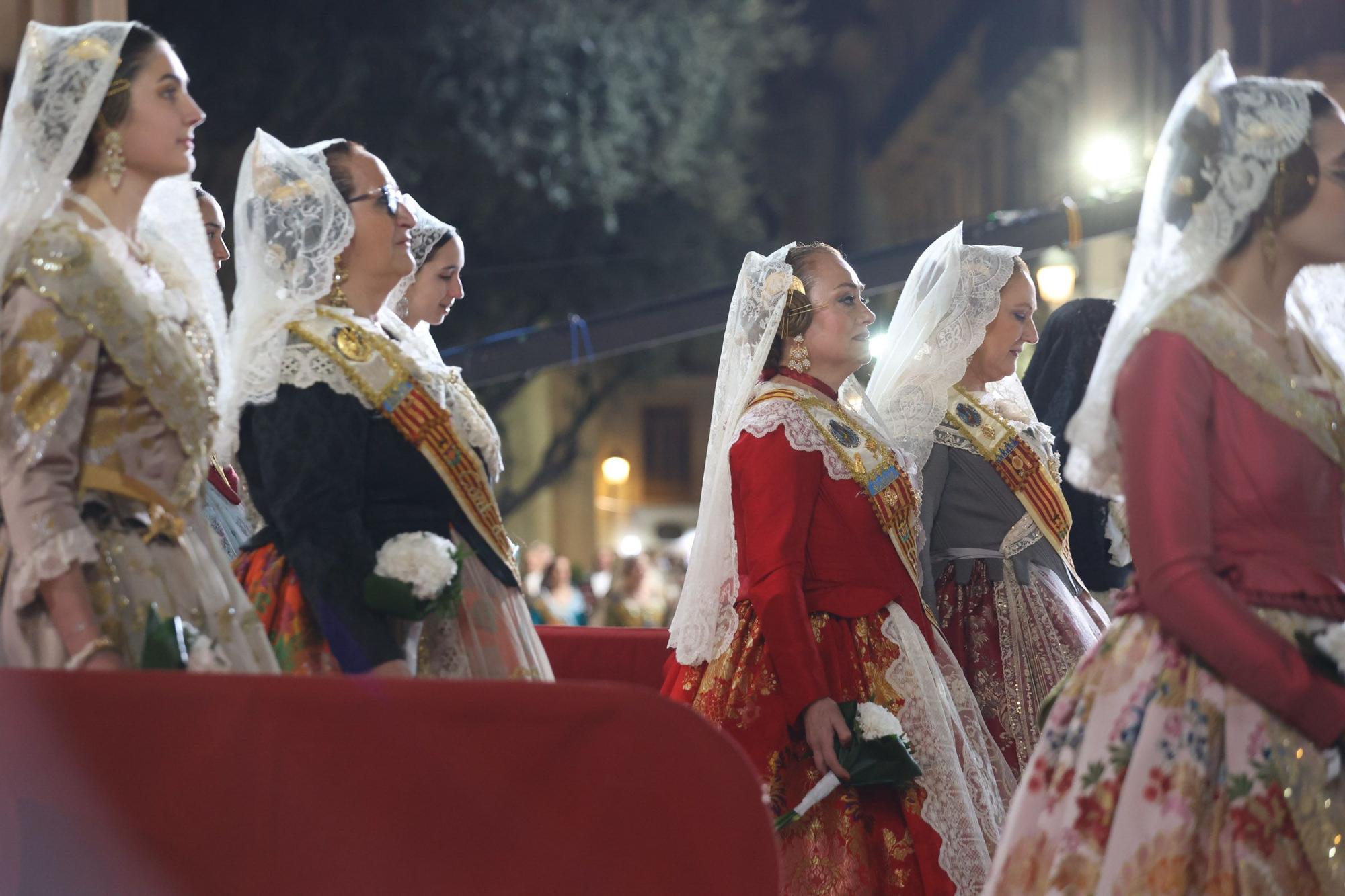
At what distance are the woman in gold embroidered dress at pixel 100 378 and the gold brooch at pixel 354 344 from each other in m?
0.29

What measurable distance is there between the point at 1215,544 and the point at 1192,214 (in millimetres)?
561

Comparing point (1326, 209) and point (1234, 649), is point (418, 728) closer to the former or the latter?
point (1234, 649)

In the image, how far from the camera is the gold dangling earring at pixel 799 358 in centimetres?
466

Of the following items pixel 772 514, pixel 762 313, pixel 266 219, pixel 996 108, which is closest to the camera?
pixel 266 219

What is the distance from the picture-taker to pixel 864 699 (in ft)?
13.8

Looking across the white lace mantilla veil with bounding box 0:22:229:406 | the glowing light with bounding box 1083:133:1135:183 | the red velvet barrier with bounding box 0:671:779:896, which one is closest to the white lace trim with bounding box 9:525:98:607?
the red velvet barrier with bounding box 0:671:779:896

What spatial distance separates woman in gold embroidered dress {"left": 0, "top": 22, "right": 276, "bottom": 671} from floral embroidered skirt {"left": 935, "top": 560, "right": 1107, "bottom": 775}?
2334 millimetres

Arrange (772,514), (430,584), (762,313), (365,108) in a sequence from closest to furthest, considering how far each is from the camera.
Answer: (430,584)
(772,514)
(762,313)
(365,108)

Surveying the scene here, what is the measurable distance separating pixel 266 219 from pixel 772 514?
58.1 inches

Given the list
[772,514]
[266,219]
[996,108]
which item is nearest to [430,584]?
[266,219]

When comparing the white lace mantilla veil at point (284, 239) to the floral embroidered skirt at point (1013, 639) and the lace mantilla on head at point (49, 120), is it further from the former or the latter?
the floral embroidered skirt at point (1013, 639)

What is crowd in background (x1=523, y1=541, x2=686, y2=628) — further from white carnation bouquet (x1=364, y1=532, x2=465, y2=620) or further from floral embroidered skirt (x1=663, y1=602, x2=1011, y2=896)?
white carnation bouquet (x1=364, y1=532, x2=465, y2=620)

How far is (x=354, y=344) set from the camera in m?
3.37

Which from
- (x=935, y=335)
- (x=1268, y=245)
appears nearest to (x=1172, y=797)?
(x=1268, y=245)
